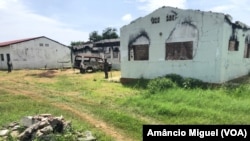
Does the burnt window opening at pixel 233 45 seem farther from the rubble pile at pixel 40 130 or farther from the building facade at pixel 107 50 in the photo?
the building facade at pixel 107 50

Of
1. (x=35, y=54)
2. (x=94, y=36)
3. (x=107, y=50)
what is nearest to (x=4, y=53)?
(x=35, y=54)

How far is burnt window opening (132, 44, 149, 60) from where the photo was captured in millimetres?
16094

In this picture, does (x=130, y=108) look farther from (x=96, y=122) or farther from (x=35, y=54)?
(x=35, y=54)

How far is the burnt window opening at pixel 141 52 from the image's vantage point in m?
16.1

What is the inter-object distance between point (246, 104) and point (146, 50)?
7926 mm

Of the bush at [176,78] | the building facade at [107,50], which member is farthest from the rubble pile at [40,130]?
the building facade at [107,50]

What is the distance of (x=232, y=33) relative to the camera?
14.0m

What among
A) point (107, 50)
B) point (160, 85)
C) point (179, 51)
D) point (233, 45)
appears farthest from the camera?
point (107, 50)

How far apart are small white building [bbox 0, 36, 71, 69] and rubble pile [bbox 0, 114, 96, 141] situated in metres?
25.0

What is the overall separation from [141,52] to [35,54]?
19.7 m

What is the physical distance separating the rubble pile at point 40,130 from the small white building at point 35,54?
81.9 feet

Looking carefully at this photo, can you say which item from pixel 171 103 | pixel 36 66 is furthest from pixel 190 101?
pixel 36 66

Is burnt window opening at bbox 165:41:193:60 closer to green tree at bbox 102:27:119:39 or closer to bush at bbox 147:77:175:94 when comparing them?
bush at bbox 147:77:175:94

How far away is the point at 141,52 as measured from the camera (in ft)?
53.6
